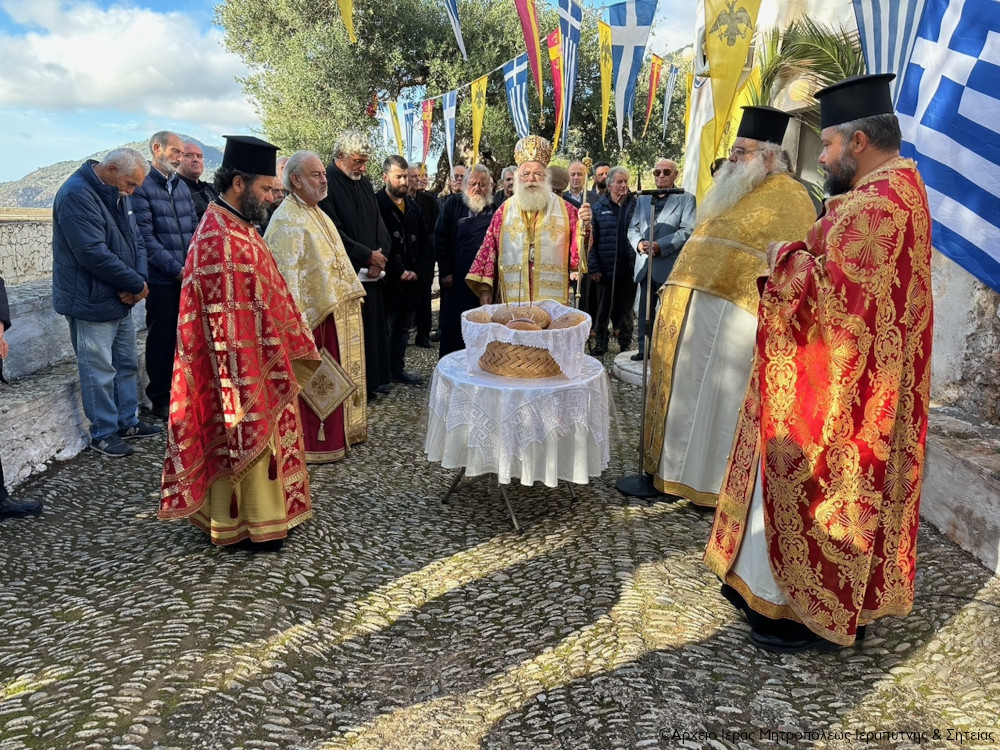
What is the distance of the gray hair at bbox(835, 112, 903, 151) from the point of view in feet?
8.42

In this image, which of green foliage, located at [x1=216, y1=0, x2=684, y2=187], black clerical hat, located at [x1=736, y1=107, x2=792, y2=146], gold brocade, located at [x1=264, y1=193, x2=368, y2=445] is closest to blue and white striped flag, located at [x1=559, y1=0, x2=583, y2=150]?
gold brocade, located at [x1=264, y1=193, x2=368, y2=445]

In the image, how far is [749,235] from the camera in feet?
12.8

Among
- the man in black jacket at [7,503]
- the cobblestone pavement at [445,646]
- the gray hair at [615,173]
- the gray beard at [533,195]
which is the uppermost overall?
the gray hair at [615,173]

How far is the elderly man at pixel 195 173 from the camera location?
604 cm

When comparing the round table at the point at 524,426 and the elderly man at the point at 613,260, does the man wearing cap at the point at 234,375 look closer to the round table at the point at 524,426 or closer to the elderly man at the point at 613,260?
the round table at the point at 524,426

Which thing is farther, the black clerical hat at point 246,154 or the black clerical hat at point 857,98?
the black clerical hat at point 246,154

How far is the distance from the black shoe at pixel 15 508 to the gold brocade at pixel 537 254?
3.50m

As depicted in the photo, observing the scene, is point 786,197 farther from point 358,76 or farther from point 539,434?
point 358,76

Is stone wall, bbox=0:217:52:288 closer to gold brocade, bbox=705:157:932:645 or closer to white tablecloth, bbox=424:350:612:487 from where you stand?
white tablecloth, bbox=424:350:612:487

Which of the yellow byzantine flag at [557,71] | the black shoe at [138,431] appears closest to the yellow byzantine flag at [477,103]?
the yellow byzantine flag at [557,71]

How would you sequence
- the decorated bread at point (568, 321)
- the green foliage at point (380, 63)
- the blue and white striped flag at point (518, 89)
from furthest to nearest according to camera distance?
the green foliage at point (380, 63) → the blue and white striped flag at point (518, 89) → the decorated bread at point (568, 321)

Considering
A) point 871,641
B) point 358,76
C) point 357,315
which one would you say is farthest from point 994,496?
point 358,76

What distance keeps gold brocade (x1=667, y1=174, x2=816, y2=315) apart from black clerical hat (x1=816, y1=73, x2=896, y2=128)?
123 centimetres

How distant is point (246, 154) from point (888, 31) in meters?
3.48
